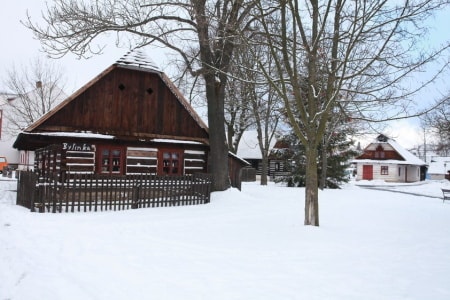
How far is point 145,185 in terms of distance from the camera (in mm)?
14023

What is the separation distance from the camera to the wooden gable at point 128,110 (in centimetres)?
1680

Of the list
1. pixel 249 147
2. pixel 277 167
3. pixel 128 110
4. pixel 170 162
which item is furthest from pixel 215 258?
pixel 249 147

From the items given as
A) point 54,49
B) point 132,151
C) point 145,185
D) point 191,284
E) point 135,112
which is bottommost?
point 191,284

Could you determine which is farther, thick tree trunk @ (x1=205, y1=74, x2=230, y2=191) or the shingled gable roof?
thick tree trunk @ (x1=205, y1=74, x2=230, y2=191)

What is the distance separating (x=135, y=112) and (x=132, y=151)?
2.00 m

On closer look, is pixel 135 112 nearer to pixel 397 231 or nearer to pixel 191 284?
pixel 397 231

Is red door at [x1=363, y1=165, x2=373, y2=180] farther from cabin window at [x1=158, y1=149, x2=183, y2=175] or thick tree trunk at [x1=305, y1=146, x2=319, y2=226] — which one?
thick tree trunk at [x1=305, y1=146, x2=319, y2=226]

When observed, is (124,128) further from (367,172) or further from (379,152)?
(379,152)

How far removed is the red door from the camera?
53969mm

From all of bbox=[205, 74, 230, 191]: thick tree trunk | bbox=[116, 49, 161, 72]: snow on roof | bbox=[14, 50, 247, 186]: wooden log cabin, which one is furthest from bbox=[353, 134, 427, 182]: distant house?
bbox=[116, 49, 161, 72]: snow on roof

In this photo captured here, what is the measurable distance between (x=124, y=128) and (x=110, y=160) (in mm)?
1744

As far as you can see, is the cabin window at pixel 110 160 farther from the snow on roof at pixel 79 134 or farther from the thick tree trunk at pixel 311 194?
the thick tree trunk at pixel 311 194

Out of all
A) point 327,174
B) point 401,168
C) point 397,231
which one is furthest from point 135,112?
point 401,168

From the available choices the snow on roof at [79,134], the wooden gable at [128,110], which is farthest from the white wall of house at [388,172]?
the snow on roof at [79,134]
